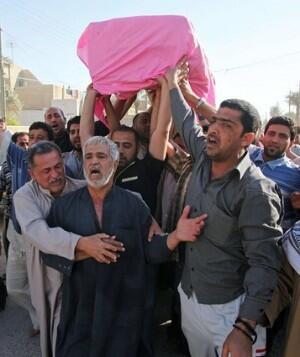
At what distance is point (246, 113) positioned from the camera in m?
1.78

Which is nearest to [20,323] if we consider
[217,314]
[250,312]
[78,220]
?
[78,220]

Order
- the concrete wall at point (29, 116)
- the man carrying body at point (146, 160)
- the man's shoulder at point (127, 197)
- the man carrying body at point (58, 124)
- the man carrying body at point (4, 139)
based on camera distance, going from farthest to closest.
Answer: the concrete wall at point (29, 116), the man carrying body at point (58, 124), the man carrying body at point (4, 139), the man carrying body at point (146, 160), the man's shoulder at point (127, 197)

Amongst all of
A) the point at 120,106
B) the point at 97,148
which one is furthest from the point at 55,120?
the point at 97,148

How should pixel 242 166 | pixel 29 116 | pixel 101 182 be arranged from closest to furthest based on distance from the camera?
pixel 242 166 → pixel 101 182 → pixel 29 116

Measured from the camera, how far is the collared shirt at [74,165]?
3054 mm

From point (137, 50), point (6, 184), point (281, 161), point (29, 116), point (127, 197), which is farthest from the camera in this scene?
point (29, 116)

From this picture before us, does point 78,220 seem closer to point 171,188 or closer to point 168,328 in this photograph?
point 171,188

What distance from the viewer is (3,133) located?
315cm

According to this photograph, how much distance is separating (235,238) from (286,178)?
114 cm

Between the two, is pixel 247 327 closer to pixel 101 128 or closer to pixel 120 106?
pixel 120 106

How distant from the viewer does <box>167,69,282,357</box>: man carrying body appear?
1.63m

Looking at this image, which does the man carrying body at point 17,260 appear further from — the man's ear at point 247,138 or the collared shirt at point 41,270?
the man's ear at point 247,138

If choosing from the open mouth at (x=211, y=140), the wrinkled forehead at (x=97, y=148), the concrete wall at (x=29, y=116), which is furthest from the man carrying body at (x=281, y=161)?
the concrete wall at (x=29, y=116)

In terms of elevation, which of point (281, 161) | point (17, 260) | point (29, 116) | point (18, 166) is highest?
point (281, 161)
